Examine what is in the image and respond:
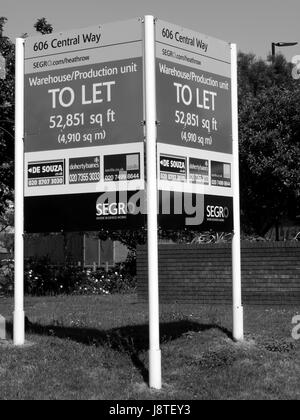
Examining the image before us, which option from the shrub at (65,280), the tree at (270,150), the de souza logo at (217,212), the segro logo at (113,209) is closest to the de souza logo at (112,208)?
the segro logo at (113,209)

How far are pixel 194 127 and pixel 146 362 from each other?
283cm

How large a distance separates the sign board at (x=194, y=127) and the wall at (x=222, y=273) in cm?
501

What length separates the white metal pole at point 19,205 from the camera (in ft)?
28.2

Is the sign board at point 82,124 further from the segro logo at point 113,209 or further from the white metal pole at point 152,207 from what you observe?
the white metal pole at point 152,207

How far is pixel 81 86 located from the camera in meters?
8.55

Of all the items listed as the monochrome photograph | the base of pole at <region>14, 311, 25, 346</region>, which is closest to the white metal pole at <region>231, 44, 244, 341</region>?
the monochrome photograph

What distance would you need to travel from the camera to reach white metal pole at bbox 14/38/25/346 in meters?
8.59

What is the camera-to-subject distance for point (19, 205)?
8766 mm

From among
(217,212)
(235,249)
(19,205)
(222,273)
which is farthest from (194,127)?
(222,273)

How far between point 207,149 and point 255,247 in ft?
19.1

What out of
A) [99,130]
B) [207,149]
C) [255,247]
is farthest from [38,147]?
[255,247]

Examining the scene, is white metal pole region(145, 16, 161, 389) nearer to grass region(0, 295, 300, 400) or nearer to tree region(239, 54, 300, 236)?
grass region(0, 295, 300, 400)

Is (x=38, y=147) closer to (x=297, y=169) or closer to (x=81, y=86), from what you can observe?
(x=81, y=86)

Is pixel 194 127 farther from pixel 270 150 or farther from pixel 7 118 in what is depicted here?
pixel 270 150
